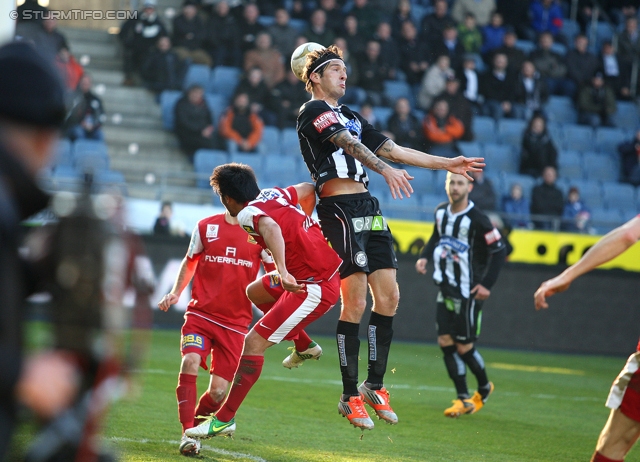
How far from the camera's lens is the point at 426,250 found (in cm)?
959

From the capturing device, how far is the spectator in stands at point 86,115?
596 inches

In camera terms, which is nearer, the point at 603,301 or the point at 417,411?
the point at 417,411

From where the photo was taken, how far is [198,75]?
56.6 feet

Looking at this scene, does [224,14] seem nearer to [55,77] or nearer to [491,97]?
[491,97]

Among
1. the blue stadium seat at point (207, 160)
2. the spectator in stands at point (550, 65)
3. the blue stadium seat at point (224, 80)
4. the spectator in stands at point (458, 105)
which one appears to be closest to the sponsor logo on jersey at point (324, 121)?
the blue stadium seat at point (207, 160)

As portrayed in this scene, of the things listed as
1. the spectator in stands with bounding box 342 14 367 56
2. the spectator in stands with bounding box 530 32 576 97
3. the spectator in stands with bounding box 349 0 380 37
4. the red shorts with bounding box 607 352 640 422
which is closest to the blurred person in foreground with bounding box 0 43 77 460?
the red shorts with bounding box 607 352 640 422

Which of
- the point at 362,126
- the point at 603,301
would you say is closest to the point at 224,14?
the point at 603,301

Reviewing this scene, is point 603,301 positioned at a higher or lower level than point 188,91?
lower

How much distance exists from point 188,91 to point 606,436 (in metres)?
13.1

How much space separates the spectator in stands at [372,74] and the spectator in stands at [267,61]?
1.85 metres

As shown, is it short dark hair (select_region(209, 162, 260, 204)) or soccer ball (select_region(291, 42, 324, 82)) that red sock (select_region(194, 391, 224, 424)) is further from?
soccer ball (select_region(291, 42, 324, 82))

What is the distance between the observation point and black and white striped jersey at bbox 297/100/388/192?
581cm

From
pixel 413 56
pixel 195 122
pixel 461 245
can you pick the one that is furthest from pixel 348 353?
pixel 413 56

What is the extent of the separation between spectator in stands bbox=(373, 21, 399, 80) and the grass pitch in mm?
7904
